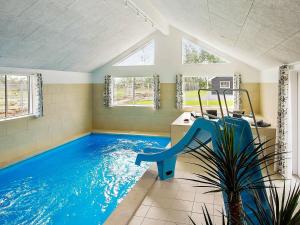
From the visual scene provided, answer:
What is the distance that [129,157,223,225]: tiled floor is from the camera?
9.78 feet

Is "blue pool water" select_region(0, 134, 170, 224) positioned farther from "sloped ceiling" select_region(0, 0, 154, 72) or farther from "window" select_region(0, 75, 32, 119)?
"sloped ceiling" select_region(0, 0, 154, 72)

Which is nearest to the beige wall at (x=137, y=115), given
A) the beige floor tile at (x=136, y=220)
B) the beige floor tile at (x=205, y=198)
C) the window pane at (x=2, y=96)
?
the window pane at (x=2, y=96)

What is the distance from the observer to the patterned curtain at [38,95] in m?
6.87

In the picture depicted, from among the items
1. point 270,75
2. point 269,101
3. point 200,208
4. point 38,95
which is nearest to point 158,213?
point 200,208

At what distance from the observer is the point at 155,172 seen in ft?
15.2

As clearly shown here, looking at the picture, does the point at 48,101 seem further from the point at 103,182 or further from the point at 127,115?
the point at 103,182

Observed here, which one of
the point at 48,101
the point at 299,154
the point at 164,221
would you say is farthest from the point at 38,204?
the point at 299,154

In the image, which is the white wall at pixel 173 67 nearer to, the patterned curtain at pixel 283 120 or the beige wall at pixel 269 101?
the beige wall at pixel 269 101

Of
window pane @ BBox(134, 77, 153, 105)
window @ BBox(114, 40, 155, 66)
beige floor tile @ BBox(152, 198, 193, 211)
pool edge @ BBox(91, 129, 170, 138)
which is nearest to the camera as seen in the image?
beige floor tile @ BBox(152, 198, 193, 211)

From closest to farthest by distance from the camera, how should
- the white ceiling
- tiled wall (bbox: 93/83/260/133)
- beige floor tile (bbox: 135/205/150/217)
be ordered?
the white ceiling < beige floor tile (bbox: 135/205/150/217) < tiled wall (bbox: 93/83/260/133)

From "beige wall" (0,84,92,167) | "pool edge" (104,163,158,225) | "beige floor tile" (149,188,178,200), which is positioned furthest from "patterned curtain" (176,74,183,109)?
"beige floor tile" (149,188,178,200)

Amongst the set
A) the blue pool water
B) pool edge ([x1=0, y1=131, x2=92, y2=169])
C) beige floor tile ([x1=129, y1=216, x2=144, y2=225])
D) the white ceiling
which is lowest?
the blue pool water

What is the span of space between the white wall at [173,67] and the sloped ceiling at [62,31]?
3.10ft

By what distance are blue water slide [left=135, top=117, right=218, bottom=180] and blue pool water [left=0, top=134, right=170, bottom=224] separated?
0.90 metres
